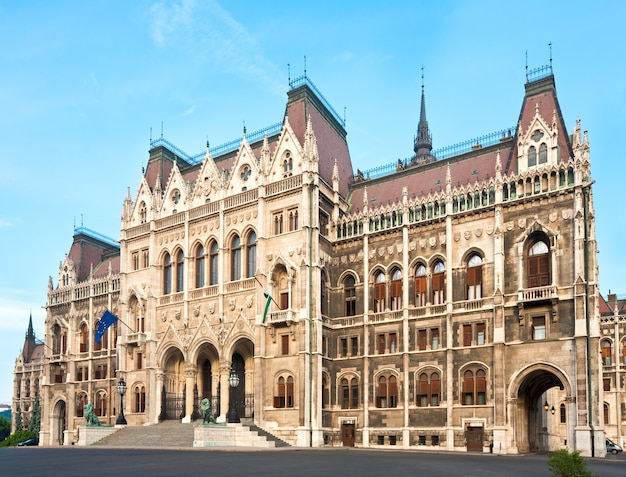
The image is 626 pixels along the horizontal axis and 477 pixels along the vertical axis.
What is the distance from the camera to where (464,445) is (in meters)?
43.8

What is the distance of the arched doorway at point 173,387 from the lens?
56.1 m

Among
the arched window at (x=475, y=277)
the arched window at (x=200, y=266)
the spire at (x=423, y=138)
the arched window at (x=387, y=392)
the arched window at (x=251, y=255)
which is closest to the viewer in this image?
the arched window at (x=475, y=277)

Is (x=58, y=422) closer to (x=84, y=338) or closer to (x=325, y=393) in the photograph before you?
(x=84, y=338)

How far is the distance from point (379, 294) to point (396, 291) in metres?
1.45

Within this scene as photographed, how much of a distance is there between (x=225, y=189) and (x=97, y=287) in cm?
2098

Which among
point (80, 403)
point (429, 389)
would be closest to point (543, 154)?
point (429, 389)

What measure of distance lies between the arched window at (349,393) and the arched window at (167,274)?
58.8 feet

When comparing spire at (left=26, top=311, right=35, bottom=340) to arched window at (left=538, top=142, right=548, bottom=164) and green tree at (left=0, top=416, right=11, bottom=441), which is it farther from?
arched window at (left=538, top=142, right=548, bottom=164)

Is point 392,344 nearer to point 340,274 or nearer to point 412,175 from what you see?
point 340,274

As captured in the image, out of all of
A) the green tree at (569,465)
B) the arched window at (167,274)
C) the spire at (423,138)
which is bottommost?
the green tree at (569,465)

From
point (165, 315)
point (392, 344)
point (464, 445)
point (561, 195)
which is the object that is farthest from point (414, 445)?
point (165, 315)

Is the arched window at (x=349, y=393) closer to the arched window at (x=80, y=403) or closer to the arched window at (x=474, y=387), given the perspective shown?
the arched window at (x=474, y=387)

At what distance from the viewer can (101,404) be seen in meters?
64.9

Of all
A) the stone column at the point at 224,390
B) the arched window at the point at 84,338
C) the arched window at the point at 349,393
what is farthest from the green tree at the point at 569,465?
the arched window at the point at 84,338
